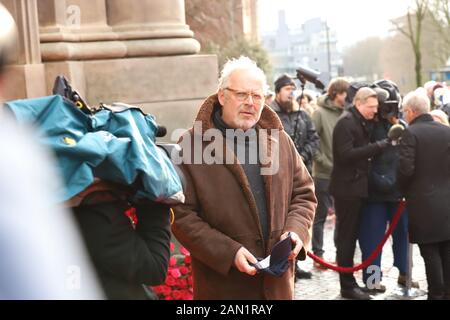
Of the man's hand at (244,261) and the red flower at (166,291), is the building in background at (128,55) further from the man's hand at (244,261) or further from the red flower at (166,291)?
the man's hand at (244,261)

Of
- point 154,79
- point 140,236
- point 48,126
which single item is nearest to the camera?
point 48,126

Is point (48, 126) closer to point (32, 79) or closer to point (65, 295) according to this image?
point (65, 295)

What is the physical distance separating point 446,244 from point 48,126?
17.2 feet

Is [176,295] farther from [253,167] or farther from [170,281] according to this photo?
[253,167]

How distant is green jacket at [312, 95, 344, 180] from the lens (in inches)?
394

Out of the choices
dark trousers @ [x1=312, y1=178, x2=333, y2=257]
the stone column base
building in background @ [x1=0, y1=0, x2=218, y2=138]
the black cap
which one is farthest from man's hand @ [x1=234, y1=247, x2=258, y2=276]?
dark trousers @ [x1=312, y1=178, x2=333, y2=257]

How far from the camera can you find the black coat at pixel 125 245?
2.77m

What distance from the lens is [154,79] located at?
22.8 ft

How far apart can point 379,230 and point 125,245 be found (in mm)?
5653

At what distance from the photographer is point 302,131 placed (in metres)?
9.09

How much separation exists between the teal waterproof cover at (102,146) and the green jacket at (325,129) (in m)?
7.07

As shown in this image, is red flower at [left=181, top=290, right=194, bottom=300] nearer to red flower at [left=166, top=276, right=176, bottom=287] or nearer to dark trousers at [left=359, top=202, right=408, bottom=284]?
red flower at [left=166, top=276, right=176, bottom=287]

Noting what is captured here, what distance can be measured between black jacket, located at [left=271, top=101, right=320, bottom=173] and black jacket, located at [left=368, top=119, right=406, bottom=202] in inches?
44.3
